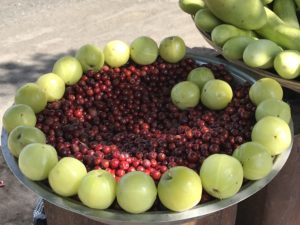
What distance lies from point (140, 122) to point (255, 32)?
0.72 m

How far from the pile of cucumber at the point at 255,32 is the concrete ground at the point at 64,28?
2.04 metres

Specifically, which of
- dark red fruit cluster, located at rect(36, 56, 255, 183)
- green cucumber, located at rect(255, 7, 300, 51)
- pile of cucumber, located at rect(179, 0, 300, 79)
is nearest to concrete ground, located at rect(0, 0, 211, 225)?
dark red fruit cluster, located at rect(36, 56, 255, 183)

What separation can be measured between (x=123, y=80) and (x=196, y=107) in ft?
1.05

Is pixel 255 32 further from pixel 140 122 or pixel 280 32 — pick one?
pixel 140 122

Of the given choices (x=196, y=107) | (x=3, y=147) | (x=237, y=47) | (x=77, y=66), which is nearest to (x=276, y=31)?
(x=237, y=47)

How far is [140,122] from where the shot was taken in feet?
5.48

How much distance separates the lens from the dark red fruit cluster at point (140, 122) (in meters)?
1.45

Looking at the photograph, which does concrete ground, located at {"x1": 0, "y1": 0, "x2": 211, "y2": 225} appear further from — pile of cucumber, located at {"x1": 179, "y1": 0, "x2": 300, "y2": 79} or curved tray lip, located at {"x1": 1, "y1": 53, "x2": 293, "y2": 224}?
curved tray lip, located at {"x1": 1, "y1": 53, "x2": 293, "y2": 224}

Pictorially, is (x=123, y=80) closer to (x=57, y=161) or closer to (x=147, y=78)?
(x=147, y=78)

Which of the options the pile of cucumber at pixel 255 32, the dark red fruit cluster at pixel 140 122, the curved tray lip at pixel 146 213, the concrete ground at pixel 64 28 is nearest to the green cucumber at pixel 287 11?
the pile of cucumber at pixel 255 32

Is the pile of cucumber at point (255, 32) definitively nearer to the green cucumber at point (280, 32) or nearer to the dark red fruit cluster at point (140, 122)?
Result: the green cucumber at point (280, 32)

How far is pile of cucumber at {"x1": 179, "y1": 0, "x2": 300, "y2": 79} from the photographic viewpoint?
1736mm

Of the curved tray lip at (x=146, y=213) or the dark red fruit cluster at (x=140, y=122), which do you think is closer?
the curved tray lip at (x=146, y=213)

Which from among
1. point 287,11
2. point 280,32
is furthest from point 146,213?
point 287,11
